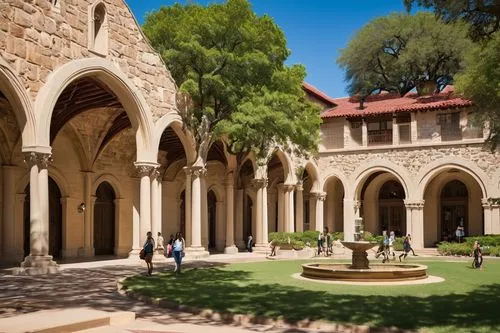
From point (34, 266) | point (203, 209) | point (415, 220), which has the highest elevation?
point (203, 209)

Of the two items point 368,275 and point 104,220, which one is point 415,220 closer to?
point 104,220

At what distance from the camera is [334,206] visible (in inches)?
1658

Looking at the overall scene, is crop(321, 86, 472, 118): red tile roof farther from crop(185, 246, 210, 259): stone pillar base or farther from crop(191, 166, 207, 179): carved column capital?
crop(185, 246, 210, 259): stone pillar base

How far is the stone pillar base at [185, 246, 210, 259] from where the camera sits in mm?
25188

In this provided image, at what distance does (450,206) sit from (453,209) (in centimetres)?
28

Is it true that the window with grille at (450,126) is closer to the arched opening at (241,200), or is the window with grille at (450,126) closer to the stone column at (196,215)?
the arched opening at (241,200)

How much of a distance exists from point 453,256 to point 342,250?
620 cm

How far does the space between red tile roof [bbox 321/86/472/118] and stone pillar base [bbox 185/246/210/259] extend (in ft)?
54.0

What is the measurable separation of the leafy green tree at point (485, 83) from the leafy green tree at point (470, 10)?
378 inches

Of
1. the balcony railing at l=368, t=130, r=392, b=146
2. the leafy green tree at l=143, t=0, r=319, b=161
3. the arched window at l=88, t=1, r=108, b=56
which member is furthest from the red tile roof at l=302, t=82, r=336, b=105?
the arched window at l=88, t=1, r=108, b=56

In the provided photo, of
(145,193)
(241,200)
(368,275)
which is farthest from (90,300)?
(241,200)

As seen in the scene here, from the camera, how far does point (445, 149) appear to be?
3547 centimetres

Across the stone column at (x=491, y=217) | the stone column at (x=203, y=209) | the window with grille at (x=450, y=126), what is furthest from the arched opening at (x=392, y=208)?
the stone column at (x=203, y=209)

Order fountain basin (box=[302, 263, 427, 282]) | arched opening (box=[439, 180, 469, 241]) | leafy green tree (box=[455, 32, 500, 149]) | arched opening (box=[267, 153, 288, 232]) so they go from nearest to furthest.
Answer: fountain basin (box=[302, 263, 427, 282]), leafy green tree (box=[455, 32, 500, 149]), arched opening (box=[267, 153, 288, 232]), arched opening (box=[439, 180, 469, 241])
